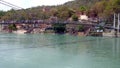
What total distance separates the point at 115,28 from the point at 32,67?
2795 centimetres

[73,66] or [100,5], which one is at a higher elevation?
[100,5]

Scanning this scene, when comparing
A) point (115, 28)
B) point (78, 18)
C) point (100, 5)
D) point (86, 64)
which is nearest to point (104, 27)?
point (115, 28)

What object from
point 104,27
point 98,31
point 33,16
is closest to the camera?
point 104,27

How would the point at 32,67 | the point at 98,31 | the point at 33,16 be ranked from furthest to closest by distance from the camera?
1. the point at 33,16
2. the point at 98,31
3. the point at 32,67

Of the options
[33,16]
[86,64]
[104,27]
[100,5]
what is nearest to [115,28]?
[104,27]

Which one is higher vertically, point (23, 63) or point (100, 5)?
point (100, 5)

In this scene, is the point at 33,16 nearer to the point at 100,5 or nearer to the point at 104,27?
the point at 100,5

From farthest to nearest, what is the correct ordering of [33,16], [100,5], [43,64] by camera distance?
[33,16] < [100,5] < [43,64]

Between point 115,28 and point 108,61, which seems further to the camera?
point 115,28

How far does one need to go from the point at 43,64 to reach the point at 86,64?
191cm

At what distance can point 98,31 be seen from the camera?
44.9 meters

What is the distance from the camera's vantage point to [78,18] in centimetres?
5469

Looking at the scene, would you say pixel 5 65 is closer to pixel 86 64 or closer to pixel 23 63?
pixel 23 63

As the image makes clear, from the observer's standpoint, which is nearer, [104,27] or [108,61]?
[108,61]
